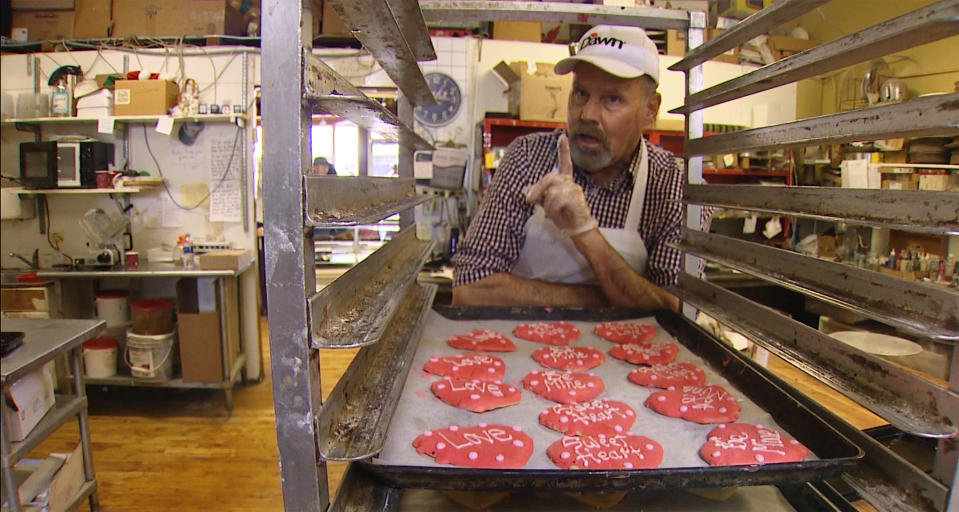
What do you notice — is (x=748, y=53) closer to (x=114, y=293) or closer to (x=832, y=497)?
(x=832, y=497)

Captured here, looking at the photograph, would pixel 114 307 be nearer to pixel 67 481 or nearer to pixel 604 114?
pixel 67 481

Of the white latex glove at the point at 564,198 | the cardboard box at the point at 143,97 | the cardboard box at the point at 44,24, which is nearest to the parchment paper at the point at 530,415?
the white latex glove at the point at 564,198

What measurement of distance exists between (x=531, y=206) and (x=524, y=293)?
372 mm

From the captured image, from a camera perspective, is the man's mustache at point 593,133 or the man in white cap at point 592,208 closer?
the man in white cap at point 592,208

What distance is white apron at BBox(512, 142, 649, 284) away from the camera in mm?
2066

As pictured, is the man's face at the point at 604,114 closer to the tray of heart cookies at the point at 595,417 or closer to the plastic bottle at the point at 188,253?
the tray of heart cookies at the point at 595,417

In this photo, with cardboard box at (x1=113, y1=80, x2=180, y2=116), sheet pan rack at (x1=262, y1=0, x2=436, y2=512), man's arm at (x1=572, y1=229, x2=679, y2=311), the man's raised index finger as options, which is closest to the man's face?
the man's raised index finger

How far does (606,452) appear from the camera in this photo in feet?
3.00

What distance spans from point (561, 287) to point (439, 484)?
52.6 inches

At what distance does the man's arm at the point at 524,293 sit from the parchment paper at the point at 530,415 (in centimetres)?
54

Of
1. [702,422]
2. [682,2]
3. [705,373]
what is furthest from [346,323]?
[682,2]

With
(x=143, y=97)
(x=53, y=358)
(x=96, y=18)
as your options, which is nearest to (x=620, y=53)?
(x=96, y=18)

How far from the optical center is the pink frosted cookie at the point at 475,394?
110 cm

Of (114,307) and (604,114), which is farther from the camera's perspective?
(114,307)
